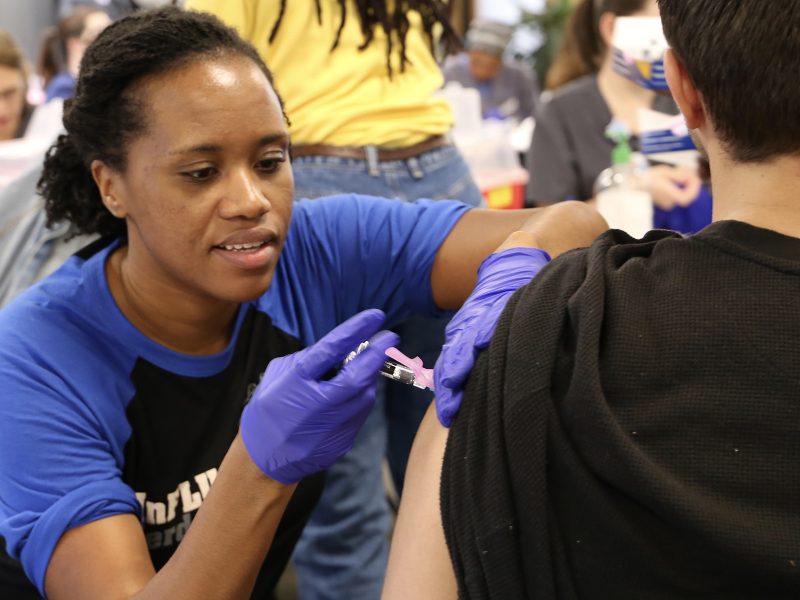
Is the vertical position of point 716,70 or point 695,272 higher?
point 716,70

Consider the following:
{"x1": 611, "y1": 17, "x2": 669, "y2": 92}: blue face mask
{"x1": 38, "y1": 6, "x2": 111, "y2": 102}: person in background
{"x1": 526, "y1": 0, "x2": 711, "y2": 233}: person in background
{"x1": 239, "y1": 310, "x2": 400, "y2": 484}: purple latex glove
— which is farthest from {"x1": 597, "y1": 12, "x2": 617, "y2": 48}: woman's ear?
{"x1": 38, "y1": 6, "x2": 111, "y2": 102}: person in background

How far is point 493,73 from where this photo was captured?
5707 millimetres

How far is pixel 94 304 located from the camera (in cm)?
122

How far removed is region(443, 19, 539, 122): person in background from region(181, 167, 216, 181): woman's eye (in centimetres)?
454

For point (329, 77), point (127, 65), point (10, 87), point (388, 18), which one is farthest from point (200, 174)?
point (10, 87)

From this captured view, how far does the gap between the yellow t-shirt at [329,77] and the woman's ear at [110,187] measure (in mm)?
383

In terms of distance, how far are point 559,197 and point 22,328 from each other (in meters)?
1.67

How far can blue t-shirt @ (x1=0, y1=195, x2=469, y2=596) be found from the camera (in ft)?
3.51

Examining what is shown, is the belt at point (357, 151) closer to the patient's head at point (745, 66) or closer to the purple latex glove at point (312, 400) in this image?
the purple latex glove at point (312, 400)

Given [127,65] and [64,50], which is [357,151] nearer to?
[127,65]

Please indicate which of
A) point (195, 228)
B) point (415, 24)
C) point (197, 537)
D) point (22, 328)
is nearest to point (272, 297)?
point (195, 228)

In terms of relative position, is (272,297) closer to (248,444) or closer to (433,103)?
(248,444)

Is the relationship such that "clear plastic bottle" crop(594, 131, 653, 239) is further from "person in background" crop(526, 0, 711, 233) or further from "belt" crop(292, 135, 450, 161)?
"belt" crop(292, 135, 450, 161)

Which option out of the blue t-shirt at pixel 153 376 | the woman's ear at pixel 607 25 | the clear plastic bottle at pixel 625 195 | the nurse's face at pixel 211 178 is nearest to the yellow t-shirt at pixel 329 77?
the blue t-shirt at pixel 153 376
